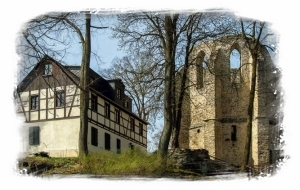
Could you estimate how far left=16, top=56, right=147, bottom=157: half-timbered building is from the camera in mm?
3869

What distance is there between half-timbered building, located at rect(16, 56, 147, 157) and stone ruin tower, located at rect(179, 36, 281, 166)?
0.39 m

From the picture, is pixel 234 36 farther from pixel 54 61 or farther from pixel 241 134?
pixel 54 61

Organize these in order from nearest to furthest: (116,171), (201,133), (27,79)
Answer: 1. (116,171)
2. (27,79)
3. (201,133)

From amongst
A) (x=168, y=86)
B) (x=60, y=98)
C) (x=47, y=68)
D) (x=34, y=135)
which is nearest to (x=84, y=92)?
(x=60, y=98)

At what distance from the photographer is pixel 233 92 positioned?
4.59 meters

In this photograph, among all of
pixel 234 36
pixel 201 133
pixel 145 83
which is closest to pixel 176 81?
pixel 145 83

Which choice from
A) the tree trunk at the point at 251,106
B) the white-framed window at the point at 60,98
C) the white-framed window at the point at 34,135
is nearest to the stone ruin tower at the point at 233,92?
the tree trunk at the point at 251,106

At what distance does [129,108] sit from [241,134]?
0.79 m

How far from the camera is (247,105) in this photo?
4.11m

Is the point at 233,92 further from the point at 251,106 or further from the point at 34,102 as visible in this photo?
the point at 34,102

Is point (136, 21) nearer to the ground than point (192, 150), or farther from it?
farther from it

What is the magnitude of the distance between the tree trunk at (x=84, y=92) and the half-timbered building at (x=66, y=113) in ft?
0.08

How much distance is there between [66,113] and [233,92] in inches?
49.5

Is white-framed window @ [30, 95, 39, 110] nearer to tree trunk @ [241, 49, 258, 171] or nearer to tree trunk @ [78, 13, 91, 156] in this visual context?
tree trunk @ [78, 13, 91, 156]
